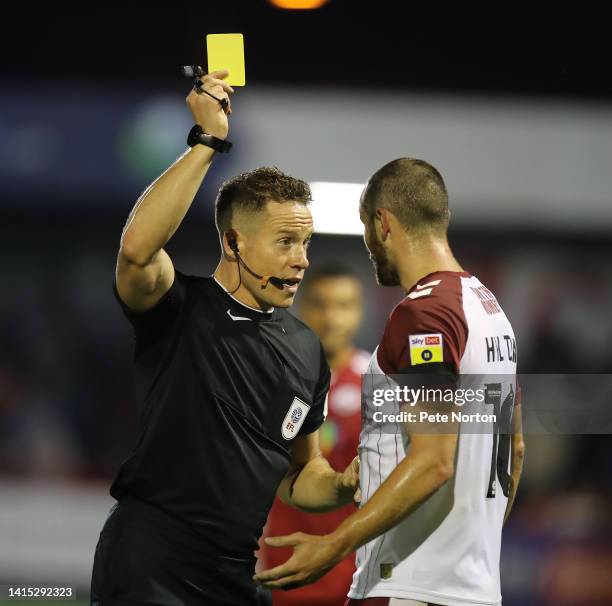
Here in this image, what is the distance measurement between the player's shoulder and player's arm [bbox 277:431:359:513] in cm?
43

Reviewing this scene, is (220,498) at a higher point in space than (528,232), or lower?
lower

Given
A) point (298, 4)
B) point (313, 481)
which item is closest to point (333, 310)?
point (313, 481)

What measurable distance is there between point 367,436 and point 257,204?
0.57 m

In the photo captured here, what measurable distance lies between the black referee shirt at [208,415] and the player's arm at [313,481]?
0.52 feet

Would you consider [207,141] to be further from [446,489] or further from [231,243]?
[446,489]

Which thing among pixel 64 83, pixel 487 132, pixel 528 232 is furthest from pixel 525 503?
pixel 64 83

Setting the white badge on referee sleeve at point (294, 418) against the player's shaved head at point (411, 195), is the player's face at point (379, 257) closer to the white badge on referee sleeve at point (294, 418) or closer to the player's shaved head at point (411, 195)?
the player's shaved head at point (411, 195)

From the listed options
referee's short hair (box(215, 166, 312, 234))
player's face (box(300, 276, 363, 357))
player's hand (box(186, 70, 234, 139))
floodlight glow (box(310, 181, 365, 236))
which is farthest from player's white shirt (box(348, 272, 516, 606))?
floodlight glow (box(310, 181, 365, 236))

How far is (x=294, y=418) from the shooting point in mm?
1930

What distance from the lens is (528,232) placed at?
14.0 ft

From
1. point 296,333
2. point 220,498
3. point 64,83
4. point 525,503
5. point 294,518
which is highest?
point 64,83

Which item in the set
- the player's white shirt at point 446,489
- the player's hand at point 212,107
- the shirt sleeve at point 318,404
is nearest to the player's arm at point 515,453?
the player's white shirt at point 446,489

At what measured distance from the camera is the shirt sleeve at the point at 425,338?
164cm

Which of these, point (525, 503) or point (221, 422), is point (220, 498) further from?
point (525, 503)
